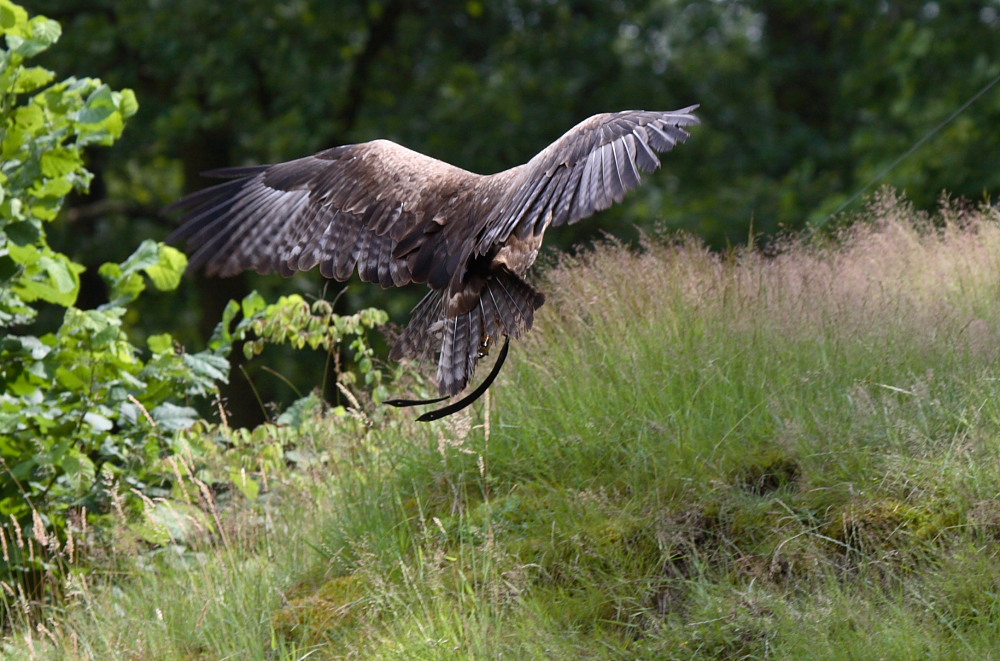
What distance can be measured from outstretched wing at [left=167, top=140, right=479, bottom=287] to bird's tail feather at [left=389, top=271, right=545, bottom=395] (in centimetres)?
40

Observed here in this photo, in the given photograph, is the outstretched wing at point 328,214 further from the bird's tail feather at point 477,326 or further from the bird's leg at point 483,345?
the bird's leg at point 483,345

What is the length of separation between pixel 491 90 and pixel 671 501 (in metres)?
10.2

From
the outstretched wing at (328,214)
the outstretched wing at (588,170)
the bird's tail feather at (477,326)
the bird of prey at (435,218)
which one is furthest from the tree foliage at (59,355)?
the outstretched wing at (588,170)

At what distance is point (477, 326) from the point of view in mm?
4230

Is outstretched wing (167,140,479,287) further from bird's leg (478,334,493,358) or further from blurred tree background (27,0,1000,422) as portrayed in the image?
blurred tree background (27,0,1000,422)

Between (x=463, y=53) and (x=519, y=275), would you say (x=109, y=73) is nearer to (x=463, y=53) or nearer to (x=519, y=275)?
(x=463, y=53)

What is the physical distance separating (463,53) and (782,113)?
4.23m

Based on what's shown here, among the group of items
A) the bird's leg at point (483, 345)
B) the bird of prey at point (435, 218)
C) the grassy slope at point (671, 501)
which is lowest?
the grassy slope at point (671, 501)

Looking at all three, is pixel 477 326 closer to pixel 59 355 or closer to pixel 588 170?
pixel 588 170

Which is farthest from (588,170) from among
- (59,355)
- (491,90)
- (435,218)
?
(491,90)

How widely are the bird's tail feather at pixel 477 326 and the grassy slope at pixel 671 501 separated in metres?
0.27

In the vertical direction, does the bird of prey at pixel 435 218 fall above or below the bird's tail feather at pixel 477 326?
above

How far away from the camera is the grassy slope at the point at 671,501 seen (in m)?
3.56

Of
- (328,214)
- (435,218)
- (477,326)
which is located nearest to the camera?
(477,326)
